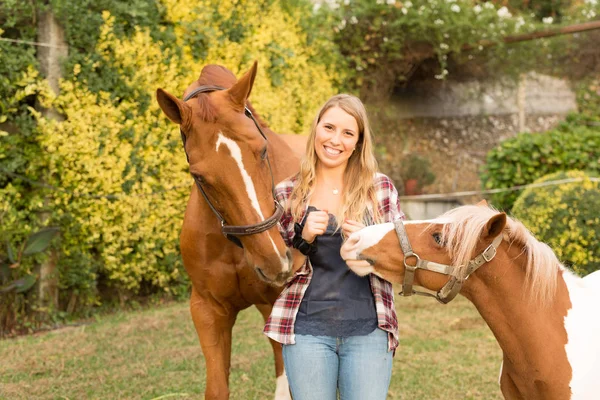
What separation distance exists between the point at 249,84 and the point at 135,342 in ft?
11.0

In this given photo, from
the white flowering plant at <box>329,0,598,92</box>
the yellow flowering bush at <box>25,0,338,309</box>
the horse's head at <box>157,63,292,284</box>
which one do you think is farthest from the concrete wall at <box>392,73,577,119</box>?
the horse's head at <box>157,63,292,284</box>

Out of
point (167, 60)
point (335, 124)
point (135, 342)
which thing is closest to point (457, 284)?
point (335, 124)

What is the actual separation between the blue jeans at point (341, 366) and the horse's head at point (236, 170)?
11.3 inches

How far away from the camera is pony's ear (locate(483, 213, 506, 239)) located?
7.38ft

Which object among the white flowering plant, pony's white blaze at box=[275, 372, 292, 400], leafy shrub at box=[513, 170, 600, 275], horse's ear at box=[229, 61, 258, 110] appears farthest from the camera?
the white flowering plant

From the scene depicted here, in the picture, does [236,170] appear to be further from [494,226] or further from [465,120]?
[465,120]

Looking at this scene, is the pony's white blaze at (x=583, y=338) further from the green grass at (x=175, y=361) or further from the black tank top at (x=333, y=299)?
the green grass at (x=175, y=361)

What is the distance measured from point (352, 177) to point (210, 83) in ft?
3.05

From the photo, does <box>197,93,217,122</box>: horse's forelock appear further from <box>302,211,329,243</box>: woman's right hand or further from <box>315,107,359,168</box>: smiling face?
<box>302,211,329,243</box>: woman's right hand

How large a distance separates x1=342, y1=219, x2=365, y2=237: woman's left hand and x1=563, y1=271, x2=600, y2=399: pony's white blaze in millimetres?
868

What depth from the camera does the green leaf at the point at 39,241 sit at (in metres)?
5.41

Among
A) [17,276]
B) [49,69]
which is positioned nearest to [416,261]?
[17,276]

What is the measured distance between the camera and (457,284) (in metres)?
2.38

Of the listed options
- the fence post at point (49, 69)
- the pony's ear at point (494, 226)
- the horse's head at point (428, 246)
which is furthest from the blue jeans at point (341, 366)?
the fence post at point (49, 69)
